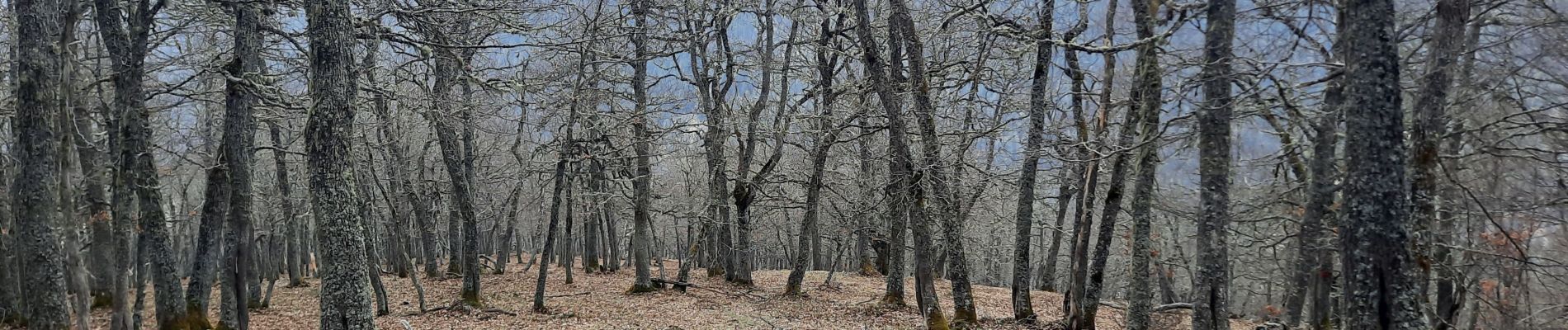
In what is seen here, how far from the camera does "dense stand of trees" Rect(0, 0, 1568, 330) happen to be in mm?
7320

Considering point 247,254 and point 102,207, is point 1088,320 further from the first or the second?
point 102,207

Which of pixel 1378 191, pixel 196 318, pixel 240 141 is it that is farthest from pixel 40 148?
pixel 1378 191

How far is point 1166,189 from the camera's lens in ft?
43.0

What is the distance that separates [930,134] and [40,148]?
405 inches

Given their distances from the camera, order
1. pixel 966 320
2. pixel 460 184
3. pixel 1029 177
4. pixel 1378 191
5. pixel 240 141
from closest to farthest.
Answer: pixel 1378 191 → pixel 240 141 → pixel 966 320 → pixel 1029 177 → pixel 460 184

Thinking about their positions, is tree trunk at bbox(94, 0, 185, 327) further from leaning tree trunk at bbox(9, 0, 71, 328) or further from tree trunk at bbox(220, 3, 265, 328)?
tree trunk at bbox(220, 3, 265, 328)

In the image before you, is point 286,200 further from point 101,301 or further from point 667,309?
point 667,309

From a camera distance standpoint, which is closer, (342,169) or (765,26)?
(342,169)

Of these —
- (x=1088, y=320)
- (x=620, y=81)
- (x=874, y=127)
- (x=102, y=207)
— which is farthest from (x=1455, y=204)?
(x=102, y=207)

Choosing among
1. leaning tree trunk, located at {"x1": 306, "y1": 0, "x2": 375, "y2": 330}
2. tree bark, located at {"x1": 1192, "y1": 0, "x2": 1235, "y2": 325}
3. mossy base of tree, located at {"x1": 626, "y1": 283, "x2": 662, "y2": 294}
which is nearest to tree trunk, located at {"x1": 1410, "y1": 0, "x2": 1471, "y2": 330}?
tree bark, located at {"x1": 1192, "y1": 0, "x2": 1235, "y2": 325}

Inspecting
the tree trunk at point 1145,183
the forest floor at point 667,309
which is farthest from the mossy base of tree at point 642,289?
the tree trunk at point 1145,183

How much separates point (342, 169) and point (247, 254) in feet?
14.5

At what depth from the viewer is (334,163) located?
731 centimetres

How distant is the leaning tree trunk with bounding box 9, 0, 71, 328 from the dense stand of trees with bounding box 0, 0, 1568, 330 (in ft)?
0.08
